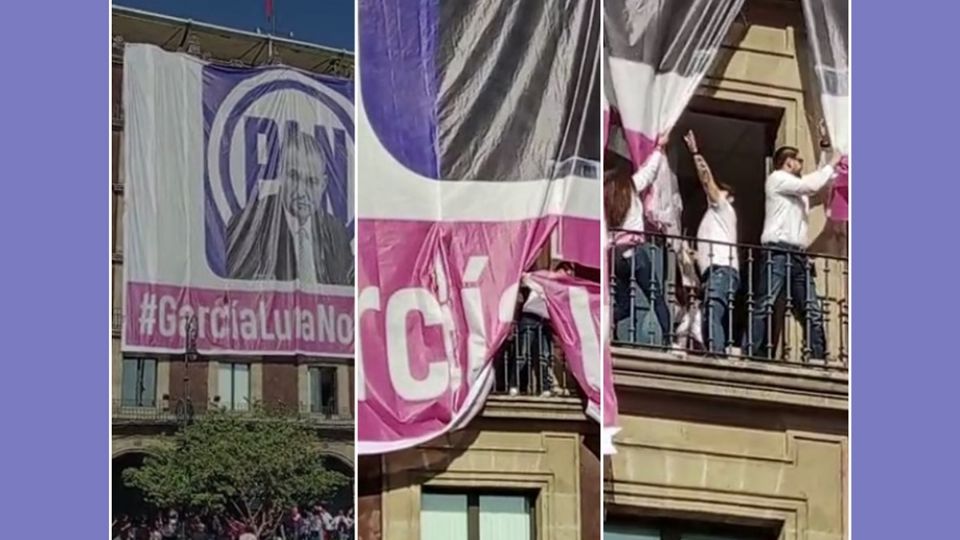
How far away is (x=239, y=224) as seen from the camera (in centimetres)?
1681

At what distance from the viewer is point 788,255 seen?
16.9m

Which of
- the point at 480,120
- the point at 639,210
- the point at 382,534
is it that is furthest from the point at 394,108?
the point at 382,534

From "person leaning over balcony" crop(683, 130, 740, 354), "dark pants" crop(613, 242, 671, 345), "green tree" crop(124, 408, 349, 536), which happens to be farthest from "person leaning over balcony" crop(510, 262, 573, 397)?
"green tree" crop(124, 408, 349, 536)

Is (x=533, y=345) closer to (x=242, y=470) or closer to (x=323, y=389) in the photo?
(x=323, y=389)

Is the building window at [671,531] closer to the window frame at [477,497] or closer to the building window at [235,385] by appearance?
the window frame at [477,497]

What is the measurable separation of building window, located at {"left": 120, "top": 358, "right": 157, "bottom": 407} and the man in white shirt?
3.76 metres

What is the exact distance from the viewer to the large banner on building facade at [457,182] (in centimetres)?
1641

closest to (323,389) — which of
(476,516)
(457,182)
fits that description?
(476,516)

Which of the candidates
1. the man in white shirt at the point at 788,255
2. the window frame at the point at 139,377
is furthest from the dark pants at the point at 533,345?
the window frame at the point at 139,377

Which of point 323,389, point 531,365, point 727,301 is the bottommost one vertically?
point 323,389

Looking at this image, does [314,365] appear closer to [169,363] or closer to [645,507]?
[169,363]

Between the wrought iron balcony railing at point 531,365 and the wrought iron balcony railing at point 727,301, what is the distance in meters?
0.42

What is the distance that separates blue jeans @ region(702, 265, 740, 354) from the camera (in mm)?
16594

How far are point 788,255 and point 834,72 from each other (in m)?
1.31
